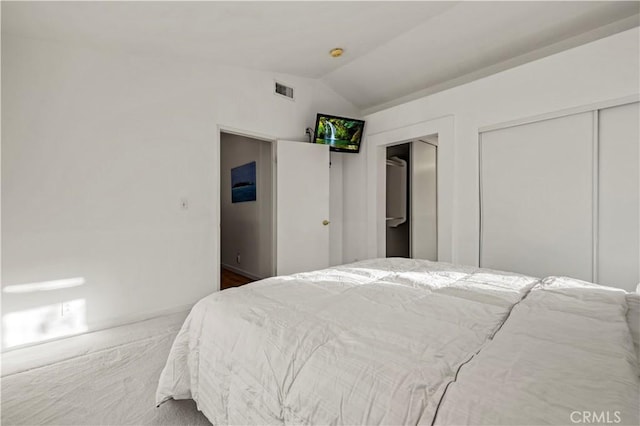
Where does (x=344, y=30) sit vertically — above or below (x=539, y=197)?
above

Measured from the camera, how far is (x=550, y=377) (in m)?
0.67

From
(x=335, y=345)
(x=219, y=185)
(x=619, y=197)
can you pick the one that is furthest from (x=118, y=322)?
(x=619, y=197)

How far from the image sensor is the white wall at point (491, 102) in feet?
7.36

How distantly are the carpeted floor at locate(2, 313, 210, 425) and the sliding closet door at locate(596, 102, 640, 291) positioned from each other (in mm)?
2987

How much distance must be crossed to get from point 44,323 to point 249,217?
8.75 ft

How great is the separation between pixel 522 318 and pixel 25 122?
10.6 feet

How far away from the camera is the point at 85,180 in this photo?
242cm

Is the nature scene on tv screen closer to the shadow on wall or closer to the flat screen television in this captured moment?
the flat screen television

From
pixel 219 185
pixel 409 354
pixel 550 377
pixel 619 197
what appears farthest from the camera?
pixel 219 185

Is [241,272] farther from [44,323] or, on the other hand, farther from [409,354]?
[409,354]

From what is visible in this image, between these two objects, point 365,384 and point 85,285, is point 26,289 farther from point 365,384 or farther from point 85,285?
point 365,384

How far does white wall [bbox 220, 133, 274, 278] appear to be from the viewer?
4.15 m

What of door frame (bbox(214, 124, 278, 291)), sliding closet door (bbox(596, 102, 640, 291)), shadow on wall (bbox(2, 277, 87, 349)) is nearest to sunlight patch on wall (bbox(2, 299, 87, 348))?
shadow on wall (bbox(2, 277, 87, 349))

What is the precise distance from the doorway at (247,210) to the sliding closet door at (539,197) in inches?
95.8
